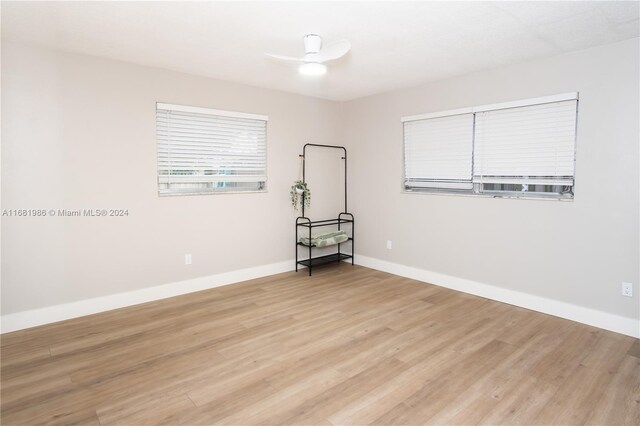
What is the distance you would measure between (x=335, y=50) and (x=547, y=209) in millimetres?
2602

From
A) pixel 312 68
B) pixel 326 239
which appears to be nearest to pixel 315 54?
pixel 312 68

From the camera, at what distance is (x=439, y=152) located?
15.3 ft

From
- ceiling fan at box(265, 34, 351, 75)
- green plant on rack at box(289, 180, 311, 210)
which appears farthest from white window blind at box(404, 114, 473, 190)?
ceiling fan at box(265, 34, 351, 75)

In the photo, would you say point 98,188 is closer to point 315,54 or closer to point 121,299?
point 121,299

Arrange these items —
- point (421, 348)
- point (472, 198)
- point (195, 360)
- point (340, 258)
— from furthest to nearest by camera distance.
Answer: point (340, 258) < point (472, 198) < point (421, 348) < point (195, 360)

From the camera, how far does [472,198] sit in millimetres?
4309

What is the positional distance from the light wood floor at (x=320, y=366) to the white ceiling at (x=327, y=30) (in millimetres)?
2535

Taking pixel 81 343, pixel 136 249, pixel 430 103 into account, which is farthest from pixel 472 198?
pixel 81 343

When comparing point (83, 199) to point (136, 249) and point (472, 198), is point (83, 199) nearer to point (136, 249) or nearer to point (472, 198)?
point (136, 249)

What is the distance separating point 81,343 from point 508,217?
424 centimetres

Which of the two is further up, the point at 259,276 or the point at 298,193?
the point at 298,193

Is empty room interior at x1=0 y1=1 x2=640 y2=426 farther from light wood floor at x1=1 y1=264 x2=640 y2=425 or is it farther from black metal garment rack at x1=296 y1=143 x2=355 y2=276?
black metal garment rack at x1=296 y1=143 x2=355 y2=276

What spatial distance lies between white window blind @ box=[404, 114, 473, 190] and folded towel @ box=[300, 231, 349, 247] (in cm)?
118

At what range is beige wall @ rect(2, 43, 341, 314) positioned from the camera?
3.33 metres
